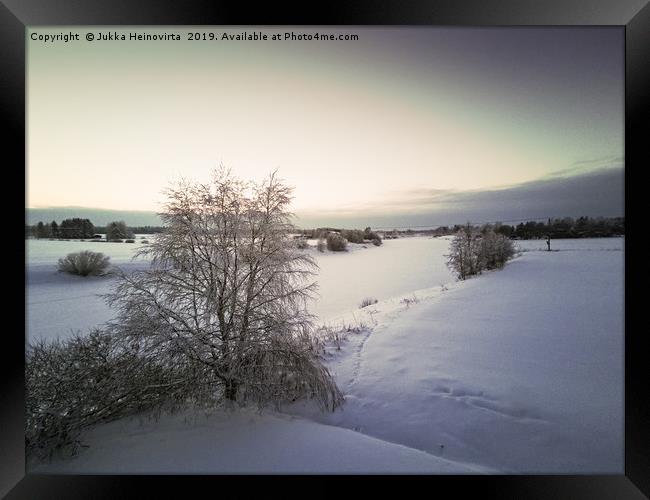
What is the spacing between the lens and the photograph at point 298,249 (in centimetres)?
275

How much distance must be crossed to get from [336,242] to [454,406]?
2619 millimetres

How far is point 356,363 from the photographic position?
357 centimetres

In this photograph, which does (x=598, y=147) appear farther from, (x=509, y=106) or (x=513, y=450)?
(x=513, y=450)

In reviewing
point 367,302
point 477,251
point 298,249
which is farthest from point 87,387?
point 477,251

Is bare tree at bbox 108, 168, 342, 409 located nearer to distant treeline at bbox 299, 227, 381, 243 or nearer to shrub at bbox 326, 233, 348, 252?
distant treeline at bbox 299, 227, 381, 243

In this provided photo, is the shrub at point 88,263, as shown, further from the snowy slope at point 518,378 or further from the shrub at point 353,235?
the shrub at point 353,235

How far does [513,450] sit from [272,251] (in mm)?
3362

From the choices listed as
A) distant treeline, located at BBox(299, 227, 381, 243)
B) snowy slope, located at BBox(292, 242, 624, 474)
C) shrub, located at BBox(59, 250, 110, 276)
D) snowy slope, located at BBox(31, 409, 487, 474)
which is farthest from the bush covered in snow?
shrub, located at BBox(59, 250, 110, 276)

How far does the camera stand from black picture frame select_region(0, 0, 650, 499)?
236 cm

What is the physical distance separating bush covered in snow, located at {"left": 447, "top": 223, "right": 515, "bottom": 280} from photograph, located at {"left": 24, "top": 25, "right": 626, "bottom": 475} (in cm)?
35

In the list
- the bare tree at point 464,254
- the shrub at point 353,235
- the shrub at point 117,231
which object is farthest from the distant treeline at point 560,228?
the shrub at point 117,231
